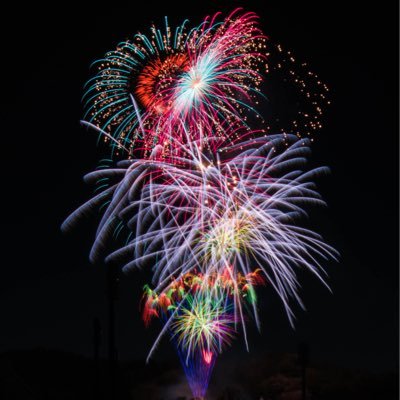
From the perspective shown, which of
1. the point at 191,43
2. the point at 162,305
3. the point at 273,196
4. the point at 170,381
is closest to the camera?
the point at 191,43

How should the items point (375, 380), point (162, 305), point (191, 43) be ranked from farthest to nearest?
point (375, 380) → point (162, 305) → point (191, 43)

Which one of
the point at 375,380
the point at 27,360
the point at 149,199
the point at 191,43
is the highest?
the point at 191,43

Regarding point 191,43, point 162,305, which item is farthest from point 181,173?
point 162,305

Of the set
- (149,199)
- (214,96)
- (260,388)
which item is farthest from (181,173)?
(260,388)

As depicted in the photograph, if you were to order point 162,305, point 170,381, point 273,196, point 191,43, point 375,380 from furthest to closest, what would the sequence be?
point 170,381 → point 375,380 → point 162,305 → point 273,196 → point 191,43

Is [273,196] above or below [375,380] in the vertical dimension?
above

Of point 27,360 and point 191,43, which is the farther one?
→ point 27,360

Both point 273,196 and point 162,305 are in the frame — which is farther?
point 162,305

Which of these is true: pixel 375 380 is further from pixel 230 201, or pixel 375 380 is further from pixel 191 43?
pixel 191 43

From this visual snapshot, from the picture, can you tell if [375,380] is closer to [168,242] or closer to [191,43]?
[168,242]
